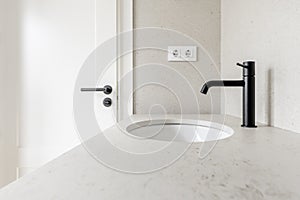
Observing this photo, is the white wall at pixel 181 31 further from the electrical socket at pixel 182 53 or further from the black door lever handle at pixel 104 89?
the black door lever handle at pixel 104 89

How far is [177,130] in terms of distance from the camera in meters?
1.18

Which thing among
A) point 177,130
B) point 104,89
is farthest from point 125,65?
point 177,130

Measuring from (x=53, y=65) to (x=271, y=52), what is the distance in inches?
45.4

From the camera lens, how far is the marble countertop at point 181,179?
340 millimetres

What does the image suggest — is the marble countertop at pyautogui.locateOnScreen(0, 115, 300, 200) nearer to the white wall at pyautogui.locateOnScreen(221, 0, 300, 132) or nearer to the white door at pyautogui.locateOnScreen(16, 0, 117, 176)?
the white wall at pyautogui.locateOnScreen(221, 0, 300, 132)

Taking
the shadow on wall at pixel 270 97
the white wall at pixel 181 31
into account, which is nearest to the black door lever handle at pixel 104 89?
the white wall at pixel 181 31

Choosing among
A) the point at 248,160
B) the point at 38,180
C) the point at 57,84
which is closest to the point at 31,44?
the point at 57,84

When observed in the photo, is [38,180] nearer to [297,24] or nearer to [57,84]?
[297,24]

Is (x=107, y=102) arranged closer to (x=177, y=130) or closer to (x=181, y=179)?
(x=177, y=130)

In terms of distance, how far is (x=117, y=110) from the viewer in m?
1.49

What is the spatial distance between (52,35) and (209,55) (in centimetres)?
92

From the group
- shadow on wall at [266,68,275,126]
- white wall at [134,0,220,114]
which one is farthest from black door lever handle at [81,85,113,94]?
shadow on wall at [266,68,275,126]

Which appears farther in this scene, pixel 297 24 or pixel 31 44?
pixel 31 44

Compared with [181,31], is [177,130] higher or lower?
lower
